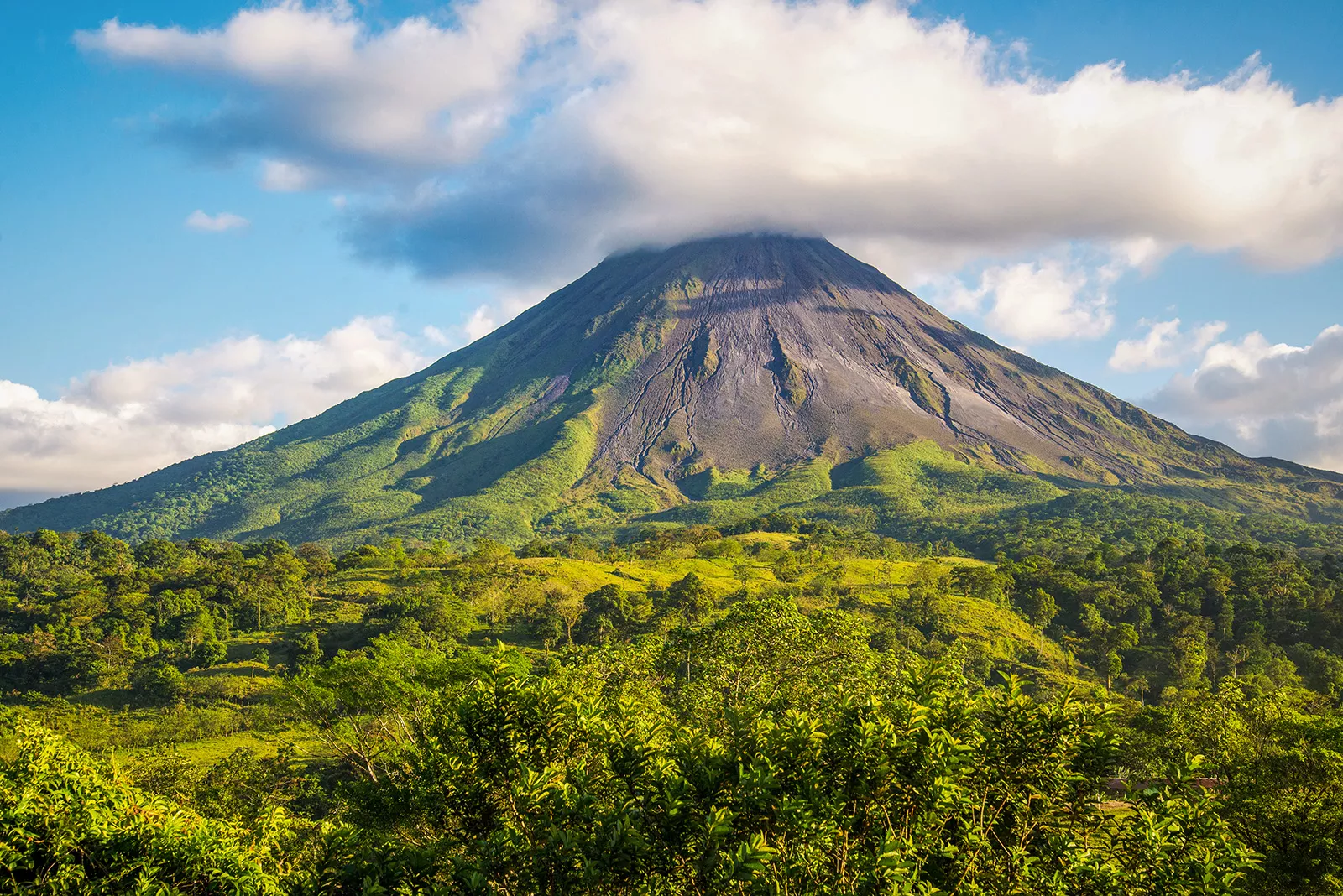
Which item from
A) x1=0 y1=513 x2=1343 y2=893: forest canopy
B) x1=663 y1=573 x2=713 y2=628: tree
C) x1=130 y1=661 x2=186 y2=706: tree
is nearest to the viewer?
x1=0 y1=513 x2=1343 y2=893: forest canopy

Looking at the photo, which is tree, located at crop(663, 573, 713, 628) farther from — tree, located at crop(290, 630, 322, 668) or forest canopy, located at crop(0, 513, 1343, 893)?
tree, located at crop(290, 630, 322, 668)

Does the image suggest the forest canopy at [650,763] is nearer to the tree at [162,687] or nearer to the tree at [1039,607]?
the tree at [162,687]

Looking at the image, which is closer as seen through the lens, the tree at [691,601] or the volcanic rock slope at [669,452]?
the tree at [691,601]

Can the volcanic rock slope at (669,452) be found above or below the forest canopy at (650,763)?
above

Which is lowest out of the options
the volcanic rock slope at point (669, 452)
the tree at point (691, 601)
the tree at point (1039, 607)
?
the tree at point (1039, 607)

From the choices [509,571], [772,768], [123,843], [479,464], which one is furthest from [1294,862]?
[479,464]

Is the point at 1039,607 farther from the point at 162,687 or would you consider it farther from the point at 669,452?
the point at 669,452

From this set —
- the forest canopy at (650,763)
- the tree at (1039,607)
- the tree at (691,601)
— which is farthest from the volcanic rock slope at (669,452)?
the forest canopy at (650,763)

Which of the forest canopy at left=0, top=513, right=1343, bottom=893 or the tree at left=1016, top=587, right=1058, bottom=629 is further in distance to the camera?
the tree at left=1016, top=587, right=1058, bottom=629

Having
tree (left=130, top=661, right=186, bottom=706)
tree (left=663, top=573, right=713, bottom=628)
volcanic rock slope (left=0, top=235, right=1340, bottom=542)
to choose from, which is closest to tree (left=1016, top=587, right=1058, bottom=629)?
tree (left=663, top=573, right=713, bottom=628)

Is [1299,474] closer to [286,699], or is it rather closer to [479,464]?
[479,464]

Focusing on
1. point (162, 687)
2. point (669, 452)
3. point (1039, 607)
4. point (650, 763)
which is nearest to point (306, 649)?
point (162, 687)
